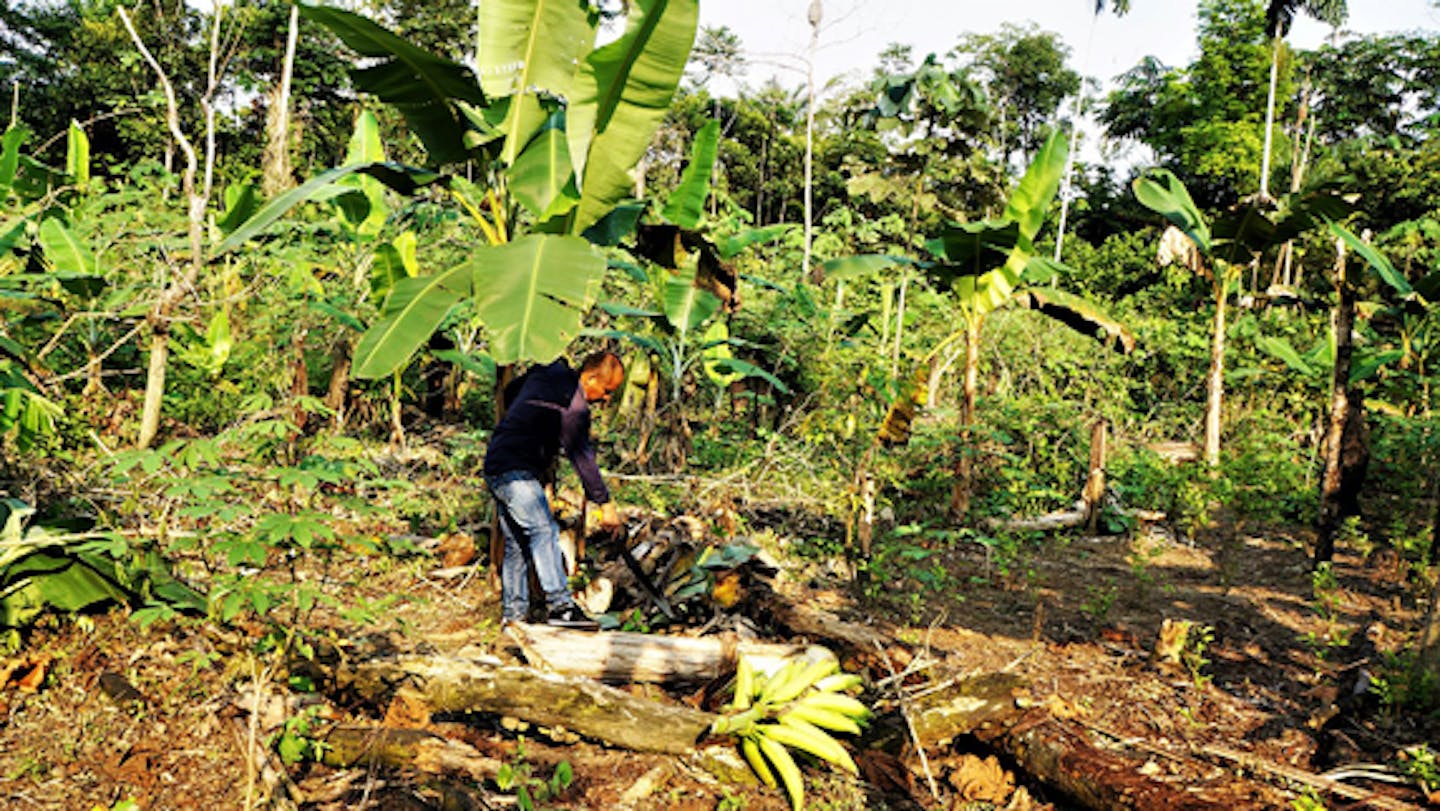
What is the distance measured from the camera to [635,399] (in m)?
6.73

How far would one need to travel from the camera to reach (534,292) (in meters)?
3.34

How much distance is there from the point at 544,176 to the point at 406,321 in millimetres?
1012

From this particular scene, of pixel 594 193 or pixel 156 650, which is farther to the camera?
pixel 594 193

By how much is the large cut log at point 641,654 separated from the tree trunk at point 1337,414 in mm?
3917

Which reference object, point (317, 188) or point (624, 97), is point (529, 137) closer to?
point (624, 97)

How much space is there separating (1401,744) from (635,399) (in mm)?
5009

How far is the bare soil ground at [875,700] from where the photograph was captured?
2795 millimetres

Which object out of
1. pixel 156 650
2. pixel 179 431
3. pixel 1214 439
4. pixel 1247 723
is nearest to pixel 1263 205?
pixel 1214 439

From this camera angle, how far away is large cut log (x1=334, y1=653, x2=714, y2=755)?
3.25m

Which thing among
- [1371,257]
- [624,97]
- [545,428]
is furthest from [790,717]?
[1371,257]

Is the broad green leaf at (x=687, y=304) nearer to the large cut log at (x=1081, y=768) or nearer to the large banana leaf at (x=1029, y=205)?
the large banana leaf at (x=1029, y=205)

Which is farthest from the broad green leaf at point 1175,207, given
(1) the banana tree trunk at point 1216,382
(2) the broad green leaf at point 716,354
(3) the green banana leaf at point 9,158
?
(3) the green banana leaf at point 9,158

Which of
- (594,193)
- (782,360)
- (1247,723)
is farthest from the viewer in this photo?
(782,360)

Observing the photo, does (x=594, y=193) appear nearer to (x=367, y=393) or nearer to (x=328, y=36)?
(x=367, y=393)
